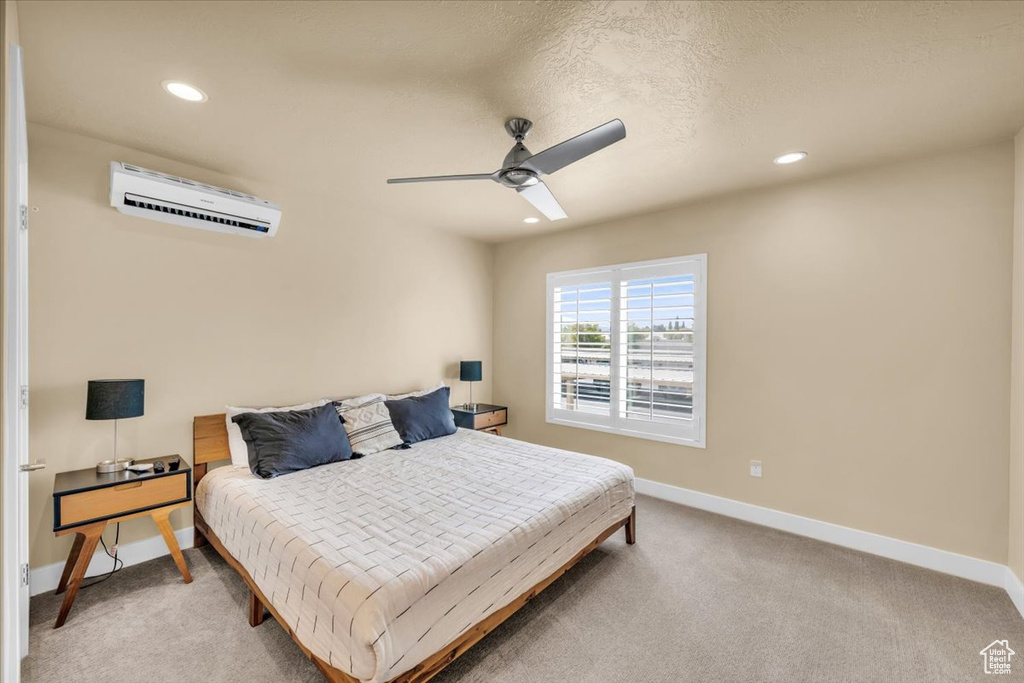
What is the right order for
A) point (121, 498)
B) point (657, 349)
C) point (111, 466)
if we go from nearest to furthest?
point (121, 498)
point (111, 466)
point (657, 349)

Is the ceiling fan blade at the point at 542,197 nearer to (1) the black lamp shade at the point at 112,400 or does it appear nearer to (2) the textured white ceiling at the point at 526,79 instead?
(2) the textured white ceiling at the point at 526,79

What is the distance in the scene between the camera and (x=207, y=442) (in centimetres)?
299

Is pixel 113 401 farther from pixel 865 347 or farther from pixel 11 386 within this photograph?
pixel 865 347

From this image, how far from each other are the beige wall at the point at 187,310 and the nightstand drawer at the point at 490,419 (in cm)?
76

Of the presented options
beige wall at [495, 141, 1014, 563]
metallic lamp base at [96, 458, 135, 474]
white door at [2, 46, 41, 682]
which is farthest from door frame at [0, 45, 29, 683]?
beige wall at [495, 141, 1014, 563]

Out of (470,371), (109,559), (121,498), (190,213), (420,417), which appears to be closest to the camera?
(121,498)

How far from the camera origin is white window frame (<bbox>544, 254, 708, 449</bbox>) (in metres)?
3.64

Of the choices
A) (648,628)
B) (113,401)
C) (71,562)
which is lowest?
(648,628)

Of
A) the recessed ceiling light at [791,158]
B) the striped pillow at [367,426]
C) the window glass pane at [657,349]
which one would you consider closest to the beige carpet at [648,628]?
the striped pillow at [367,426]

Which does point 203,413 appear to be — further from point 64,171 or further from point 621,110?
point 621,110

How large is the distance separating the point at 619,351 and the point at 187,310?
3.55 metres

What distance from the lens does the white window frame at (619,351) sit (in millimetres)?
3641

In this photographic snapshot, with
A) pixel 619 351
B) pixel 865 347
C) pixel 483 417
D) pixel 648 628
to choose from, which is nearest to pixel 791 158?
pixel 865 347

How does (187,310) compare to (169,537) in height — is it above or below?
above
